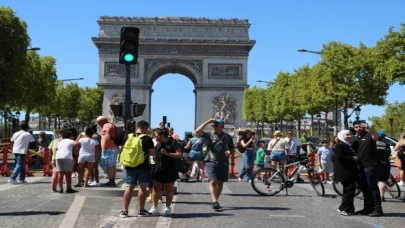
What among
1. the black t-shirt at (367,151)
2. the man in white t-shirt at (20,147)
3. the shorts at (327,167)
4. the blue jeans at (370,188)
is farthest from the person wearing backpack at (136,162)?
the shorts at (327,167)

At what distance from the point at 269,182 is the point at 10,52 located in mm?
28645

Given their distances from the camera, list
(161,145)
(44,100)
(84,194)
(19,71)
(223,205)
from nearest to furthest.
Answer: (161,145) < (223,205) < (84,194) < (19,71) < (44,100)

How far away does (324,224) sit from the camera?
1166 cm

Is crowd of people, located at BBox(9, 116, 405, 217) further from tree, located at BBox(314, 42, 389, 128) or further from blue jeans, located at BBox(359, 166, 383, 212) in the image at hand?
tree, located at BBox(314, 42, 389, 128)

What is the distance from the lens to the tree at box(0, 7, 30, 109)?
4116 cm

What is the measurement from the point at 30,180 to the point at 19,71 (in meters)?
22.7

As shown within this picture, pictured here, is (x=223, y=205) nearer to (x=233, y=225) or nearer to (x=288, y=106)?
(x=233, y=225)

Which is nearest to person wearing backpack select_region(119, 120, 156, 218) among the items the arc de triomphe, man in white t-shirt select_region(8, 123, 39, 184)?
man in white t-shirt select_region(8, 123, 39, 184)

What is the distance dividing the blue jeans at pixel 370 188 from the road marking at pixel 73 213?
5288mm

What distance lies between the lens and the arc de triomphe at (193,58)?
68.7m

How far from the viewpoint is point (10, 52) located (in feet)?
136

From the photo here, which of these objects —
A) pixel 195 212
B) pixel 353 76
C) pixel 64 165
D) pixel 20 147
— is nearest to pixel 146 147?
pixel 195 212

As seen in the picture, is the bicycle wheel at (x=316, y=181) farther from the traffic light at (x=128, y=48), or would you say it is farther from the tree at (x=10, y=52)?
the tree at (x=10, y=52)

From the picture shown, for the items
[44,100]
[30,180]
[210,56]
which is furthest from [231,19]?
[30,180]
